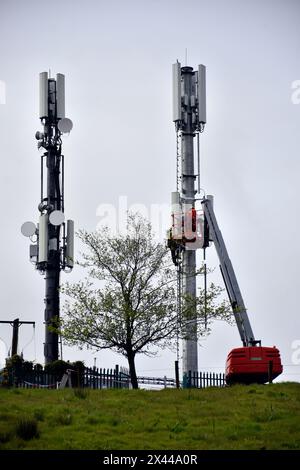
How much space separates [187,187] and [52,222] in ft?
30.3

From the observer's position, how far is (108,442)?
22594mm

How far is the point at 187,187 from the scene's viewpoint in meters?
54.8

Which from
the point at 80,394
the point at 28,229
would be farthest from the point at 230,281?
the point at 80,394

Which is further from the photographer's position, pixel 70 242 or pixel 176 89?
pixel 176 89

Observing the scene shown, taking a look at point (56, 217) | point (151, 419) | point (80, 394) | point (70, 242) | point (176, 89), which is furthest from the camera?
point (176, 89)

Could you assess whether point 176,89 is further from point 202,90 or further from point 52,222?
point 52,222

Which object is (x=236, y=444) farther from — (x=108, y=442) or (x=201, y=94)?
(x=201, y=94)

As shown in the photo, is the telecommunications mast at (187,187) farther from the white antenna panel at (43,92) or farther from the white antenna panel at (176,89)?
the white antenna panel at (43,92)

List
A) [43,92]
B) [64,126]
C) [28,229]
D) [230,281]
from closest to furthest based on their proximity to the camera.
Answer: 1. [230,281]
2. [28,229]
3. [64,126]
4. [43,92]

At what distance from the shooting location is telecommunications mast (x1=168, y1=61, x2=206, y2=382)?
49.8 meters

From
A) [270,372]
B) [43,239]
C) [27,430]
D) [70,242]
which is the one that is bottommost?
[27,430]

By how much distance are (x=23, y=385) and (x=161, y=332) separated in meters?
6.59

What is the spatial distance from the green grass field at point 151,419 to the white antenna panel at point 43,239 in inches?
713
